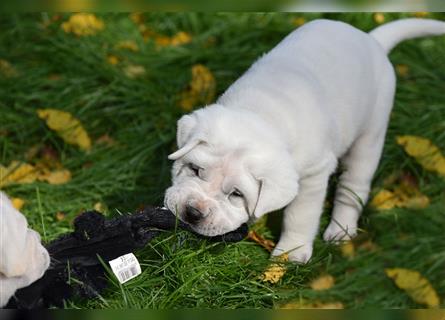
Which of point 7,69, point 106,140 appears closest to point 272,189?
point 106,140

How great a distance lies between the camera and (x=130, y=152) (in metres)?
5.54

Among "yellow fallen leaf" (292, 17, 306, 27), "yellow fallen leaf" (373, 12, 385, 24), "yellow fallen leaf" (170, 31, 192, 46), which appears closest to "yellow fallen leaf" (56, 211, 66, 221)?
"yellow fallen leaf" (170, 31, 192, 46)

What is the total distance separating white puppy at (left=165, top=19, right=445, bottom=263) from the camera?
3.95 metres

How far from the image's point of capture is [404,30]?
207 inches

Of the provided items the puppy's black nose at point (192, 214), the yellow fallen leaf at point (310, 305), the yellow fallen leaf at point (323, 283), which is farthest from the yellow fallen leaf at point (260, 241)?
the puppy's black nose at point (192, 214)

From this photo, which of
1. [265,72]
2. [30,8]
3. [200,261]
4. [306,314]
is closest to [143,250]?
[200,261]

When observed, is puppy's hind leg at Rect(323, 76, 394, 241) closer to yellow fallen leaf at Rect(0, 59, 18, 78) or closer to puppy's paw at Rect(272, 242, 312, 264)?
puppy's paw at Rect(272, 242, 312, 264)

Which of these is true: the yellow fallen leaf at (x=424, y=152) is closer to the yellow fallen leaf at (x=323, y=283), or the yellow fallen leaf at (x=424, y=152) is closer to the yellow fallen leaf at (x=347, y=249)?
the yellow fallen leaf at (x=347, y=249)

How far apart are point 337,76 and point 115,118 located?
5.96ft

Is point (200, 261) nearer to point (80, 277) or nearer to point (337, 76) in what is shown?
point (80, 277)

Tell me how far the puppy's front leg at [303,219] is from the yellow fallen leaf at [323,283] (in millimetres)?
203

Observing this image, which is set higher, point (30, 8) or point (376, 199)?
point (30, 8)

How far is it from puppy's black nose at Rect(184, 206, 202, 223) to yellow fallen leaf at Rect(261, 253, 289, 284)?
0.61 m

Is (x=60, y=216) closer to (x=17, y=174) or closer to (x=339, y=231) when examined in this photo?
(x=17, y=174)
